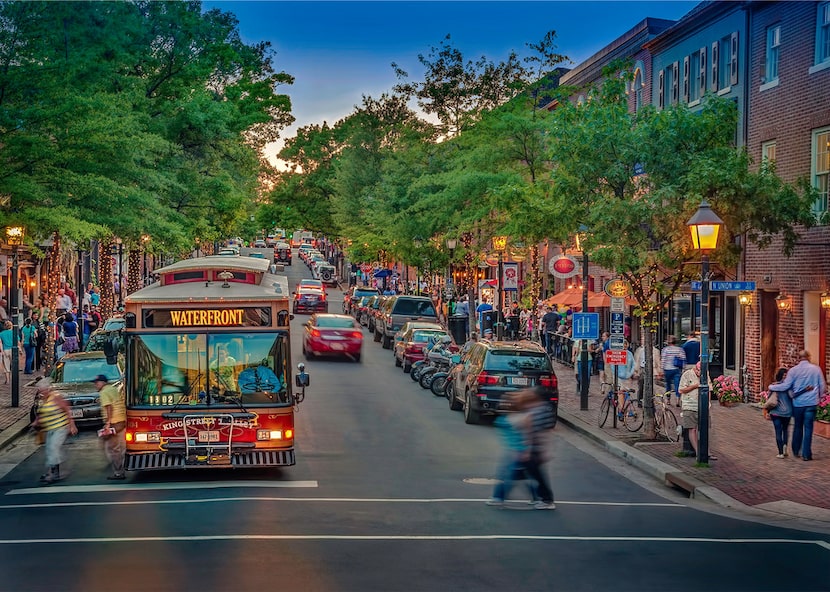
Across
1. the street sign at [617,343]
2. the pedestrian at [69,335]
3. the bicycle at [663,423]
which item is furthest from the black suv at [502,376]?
the pedestrian at [69,335]

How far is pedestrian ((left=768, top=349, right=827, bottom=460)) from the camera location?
1902cm

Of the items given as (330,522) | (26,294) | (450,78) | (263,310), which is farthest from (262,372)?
(26,294)

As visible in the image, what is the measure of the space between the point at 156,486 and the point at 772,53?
20.1 metres

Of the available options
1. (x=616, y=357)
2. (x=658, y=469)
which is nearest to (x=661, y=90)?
(x=616, y=357)

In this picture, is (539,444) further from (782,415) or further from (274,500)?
(782,415)

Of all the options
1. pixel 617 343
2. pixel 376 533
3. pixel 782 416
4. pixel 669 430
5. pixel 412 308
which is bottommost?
pixel 669 430

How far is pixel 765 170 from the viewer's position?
70.6 feet

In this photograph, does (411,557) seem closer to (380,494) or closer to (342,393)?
(380,494)

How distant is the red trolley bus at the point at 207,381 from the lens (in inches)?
633

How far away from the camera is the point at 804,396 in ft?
62.4

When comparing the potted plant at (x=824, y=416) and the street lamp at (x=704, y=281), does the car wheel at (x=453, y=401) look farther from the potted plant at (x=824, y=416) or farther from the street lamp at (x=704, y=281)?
the street lamp at (x=704, y=281)

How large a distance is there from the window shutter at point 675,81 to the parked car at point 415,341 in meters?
11.1

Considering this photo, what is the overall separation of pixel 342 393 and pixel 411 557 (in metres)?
18.4

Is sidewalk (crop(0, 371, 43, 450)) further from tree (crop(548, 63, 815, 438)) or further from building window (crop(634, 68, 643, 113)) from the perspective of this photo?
building window (crop(634, 68, 643, 113))
